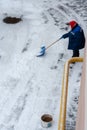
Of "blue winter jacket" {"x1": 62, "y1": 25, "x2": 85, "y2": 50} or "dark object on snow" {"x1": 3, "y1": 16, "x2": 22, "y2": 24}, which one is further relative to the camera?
"dark object on snow" {"x1": 3, "y1": 16, "x2": 22, "y2": 24}

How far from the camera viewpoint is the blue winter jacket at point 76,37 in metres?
7.48

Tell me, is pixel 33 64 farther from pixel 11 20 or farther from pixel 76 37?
pixel 11 20

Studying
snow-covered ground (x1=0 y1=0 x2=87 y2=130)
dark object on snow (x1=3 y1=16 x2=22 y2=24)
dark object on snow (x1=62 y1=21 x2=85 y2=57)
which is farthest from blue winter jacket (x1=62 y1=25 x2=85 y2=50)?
dark object on snow (x1=3 y1=16 x2=22 y2=24)

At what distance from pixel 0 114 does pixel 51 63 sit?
238 centimetres

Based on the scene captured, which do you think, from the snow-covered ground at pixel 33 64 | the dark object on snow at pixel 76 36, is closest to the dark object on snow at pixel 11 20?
the snow-covered ground at pixel 33 64

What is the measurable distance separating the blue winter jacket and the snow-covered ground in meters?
0.52

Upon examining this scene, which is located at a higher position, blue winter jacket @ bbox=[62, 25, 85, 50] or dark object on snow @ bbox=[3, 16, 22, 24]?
blue winter jacket @ bbox=[62, 25, 85, 50]

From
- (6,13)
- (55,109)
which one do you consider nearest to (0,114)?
(55,109)

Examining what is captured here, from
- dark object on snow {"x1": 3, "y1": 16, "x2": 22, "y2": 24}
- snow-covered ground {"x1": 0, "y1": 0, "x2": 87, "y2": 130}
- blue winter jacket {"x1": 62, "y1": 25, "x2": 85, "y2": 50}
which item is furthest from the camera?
dark object on snow {"x1": 3, "y1": 16, "x2": 22, "y2": 24}

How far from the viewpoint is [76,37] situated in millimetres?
7504

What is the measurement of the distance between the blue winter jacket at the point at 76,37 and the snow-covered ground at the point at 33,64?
52cm

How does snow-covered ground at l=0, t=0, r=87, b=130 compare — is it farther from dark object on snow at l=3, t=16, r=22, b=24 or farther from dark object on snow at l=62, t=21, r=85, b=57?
dark object on snow at l=62, t=21, r=85, b=57

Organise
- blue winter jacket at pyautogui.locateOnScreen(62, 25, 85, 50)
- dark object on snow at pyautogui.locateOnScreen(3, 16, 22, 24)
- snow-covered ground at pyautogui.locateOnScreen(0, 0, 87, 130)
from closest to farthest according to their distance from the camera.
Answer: snow-covered ground at pyautogui.locateOnScreen(0, 0, 87, 130), blue winter jacket at pyautogui.locateOnScreen(62, 25, 85, 50), dark object on snow at pyautogui.locateOnScreen(3, 16, 22, 24)

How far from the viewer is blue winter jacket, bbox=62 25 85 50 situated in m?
7.48
